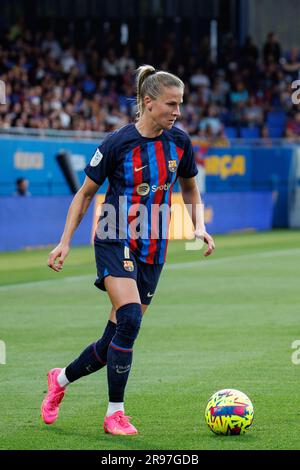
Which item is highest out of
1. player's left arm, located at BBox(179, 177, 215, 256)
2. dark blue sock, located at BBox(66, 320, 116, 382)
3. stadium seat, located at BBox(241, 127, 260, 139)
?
player's left arm, located at BBox(179, 177, 215, 256)

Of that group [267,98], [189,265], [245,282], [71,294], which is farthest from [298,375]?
[267,98]

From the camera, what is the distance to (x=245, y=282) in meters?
18.2

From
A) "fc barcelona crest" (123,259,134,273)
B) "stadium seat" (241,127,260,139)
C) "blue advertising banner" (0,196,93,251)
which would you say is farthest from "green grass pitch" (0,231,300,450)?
"stadium seat" (241,127,260,139)

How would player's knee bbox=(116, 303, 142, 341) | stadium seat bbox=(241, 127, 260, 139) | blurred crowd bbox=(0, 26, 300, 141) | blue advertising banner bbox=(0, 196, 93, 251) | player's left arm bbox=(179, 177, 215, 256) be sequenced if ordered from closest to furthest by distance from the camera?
1. player's knee bbox=(116, 303, 142, 341)
2. player's left arm bbox=(179, 177, 215, 256)
3. blue advertising banner bbox=(0, 196, 93, 251)
4. blurred crowd bbox=(0, 26, 300, 141)
5. stadium seat bbox=(241, 127, 260, 139)

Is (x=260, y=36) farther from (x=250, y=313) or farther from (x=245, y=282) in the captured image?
(x=250, y=313)

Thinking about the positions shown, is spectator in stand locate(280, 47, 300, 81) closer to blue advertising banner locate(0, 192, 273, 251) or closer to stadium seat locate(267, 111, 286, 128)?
stadium seat locate(267, 111, 286, 128)

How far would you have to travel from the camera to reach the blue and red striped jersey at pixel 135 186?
712cm

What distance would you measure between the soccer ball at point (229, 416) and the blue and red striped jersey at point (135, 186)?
3.29ft

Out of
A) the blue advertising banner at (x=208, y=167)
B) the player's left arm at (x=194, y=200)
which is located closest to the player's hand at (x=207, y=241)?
the player's left arm at (x=194, y=200)

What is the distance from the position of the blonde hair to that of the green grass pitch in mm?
2091

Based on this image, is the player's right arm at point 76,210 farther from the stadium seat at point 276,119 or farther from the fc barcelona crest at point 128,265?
the stadium seat at point 276,119

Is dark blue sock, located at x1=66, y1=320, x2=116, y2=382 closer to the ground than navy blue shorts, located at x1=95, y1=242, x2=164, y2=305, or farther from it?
closer to the ground

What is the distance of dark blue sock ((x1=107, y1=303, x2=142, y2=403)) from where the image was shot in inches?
273
